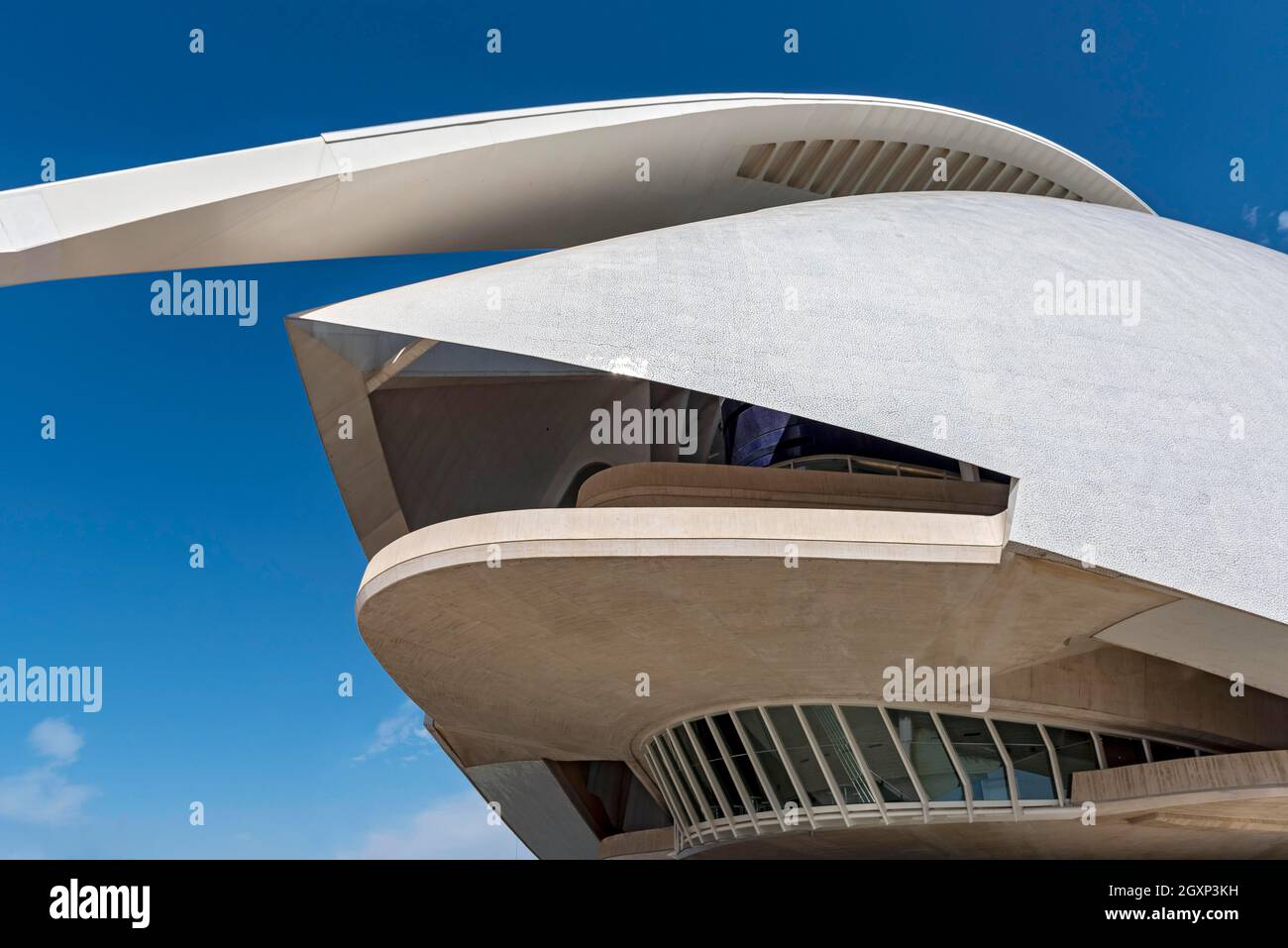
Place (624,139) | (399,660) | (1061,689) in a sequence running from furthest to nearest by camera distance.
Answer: (624,139)
(399,660)
(1061,689)

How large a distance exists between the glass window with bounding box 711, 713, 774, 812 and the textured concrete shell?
6.28 m

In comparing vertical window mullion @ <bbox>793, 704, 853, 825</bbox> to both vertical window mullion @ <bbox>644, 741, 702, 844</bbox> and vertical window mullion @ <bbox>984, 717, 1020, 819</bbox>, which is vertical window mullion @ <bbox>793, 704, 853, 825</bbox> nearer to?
vertical window mullion @ <bbox>984, 717, 1020, 819</bbox>

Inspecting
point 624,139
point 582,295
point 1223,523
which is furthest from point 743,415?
point 1223,523

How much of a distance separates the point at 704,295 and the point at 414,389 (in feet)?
26.2

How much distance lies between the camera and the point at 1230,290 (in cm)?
1452

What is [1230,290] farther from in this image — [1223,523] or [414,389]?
[414,389]

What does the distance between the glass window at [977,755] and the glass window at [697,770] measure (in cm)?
381

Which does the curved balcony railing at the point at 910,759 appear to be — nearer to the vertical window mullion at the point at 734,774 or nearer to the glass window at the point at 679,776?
the vertical window mullion at the point at 734,774

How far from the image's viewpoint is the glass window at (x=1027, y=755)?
1423 centimetres

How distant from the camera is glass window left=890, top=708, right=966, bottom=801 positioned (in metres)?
14.4

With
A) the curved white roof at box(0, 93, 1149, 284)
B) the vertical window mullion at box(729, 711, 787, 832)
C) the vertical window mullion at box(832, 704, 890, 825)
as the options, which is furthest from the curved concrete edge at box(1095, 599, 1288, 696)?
the curved white roof at box(0, 93, 1149, 284)

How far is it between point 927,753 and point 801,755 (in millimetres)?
1695

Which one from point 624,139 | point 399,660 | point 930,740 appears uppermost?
point 624,139

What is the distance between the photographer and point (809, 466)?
17172 millimetres
